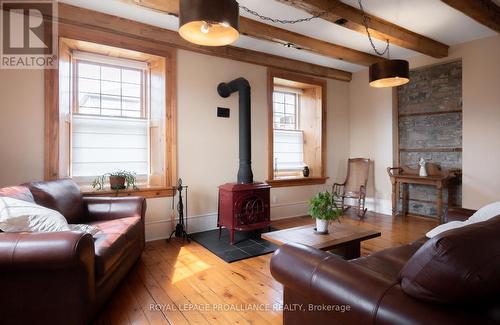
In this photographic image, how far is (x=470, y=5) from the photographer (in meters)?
2.95

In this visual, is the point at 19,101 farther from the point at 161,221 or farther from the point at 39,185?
the point at 161,221

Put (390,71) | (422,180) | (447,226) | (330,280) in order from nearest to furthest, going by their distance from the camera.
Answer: (330,280)
(447,226)
(390,71)
(422,180)

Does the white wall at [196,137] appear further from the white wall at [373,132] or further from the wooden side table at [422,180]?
the wooden side table at [422,180]

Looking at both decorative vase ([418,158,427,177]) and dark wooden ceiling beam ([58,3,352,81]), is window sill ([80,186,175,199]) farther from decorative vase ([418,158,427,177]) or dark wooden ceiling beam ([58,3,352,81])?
decorative vase ([418,158,427,177])

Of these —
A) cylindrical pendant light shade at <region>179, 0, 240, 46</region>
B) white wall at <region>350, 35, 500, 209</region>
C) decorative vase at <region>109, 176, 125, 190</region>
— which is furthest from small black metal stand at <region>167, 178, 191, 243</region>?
white wall at <region>350, 35, 500, 209</region>

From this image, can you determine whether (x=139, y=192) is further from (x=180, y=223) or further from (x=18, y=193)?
(x=18, y=193)

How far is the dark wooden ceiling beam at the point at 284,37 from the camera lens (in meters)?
2.69

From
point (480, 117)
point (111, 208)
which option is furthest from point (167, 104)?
point (480, 117)

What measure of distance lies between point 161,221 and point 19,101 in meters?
1.97

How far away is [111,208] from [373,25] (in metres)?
3.50

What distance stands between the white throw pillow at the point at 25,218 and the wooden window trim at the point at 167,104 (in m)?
1.17

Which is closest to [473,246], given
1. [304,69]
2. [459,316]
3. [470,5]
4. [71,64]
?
[459,316]

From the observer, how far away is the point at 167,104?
3646mm

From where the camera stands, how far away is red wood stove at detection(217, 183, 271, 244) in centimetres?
337
